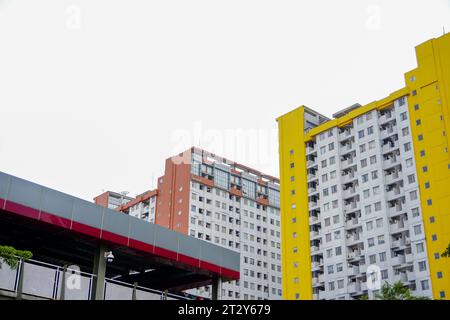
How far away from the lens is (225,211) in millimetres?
112500

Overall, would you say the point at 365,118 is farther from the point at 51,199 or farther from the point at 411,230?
the point at 51,199

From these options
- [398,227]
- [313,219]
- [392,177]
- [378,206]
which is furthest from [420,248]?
Answer: [313,219]

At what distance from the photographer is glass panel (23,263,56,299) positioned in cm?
1714

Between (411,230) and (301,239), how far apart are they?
1744 cm

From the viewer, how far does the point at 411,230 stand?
70.9 meters

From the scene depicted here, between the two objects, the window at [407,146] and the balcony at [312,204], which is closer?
the window at [407,146]

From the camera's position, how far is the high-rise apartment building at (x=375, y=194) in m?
69.6

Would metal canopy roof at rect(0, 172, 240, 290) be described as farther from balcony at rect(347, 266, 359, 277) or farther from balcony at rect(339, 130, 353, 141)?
balcony at rect(339, 130, 353, 141)

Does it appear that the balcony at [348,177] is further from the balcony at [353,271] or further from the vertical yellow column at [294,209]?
the balcony at [353,271]

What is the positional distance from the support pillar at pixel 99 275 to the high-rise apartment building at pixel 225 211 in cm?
8226

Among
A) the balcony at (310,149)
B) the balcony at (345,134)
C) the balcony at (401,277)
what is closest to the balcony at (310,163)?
the balcony at (310,149)

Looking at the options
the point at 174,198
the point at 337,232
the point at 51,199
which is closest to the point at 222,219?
the point at 174,198

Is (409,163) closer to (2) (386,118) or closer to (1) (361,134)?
(2) (386,118)

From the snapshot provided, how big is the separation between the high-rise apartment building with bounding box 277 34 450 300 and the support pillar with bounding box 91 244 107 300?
169ft
